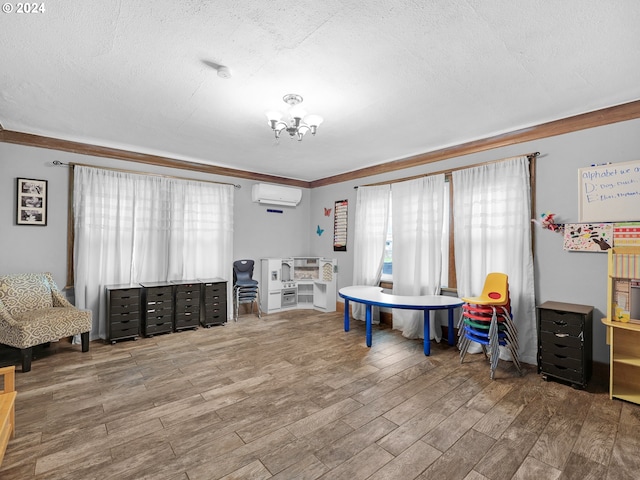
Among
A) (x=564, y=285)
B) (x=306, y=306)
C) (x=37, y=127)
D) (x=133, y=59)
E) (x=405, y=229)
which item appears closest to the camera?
(x=133, y=59)

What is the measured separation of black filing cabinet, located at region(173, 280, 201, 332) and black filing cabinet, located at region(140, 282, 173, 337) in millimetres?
81

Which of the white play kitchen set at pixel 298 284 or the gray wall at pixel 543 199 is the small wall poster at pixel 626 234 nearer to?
the gray wall at pixel 543 199

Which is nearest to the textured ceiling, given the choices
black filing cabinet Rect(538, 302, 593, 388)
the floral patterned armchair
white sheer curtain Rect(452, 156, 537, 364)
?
white sheer curtain Rect(452, 156, 537, 364)

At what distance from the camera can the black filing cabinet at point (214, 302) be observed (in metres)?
4.87

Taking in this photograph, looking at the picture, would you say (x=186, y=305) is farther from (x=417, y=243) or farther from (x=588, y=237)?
(x=588, y=237)

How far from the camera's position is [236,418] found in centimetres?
237

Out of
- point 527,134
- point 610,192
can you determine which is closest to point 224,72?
point 527,134

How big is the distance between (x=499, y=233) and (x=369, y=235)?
6.59 ft

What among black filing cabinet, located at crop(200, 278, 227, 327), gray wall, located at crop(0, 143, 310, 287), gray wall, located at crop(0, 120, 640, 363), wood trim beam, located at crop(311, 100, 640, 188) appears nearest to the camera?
wood trim beam, located at crop(311, 100, 640, 188)

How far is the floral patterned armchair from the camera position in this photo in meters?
3.16

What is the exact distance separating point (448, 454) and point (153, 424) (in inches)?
80.2

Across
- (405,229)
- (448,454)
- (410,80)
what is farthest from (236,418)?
(405,229)

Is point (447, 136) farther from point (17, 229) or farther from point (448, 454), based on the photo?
point (17, 229)

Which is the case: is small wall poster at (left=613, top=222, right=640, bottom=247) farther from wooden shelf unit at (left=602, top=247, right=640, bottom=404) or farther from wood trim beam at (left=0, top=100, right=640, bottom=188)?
wood trim beam at (left=0, top=100, right=640, bottom=188)
